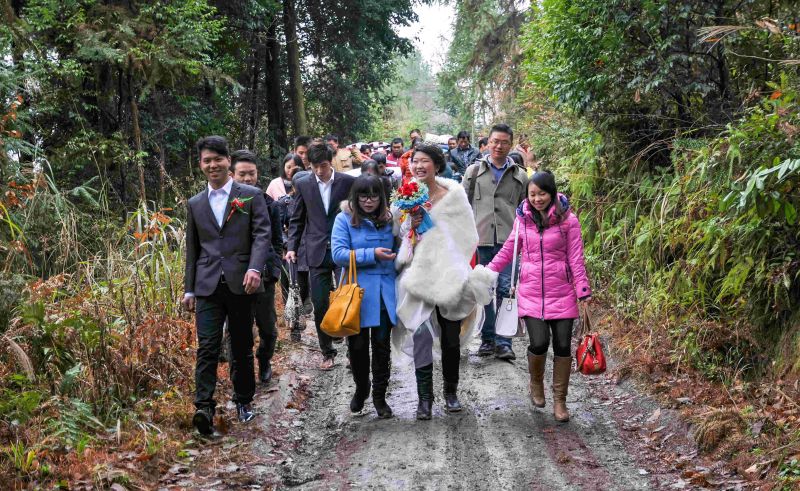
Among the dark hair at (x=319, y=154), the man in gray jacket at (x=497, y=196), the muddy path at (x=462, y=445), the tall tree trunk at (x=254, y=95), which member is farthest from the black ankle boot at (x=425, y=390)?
the tall tree trunk at (x=254, y=95)

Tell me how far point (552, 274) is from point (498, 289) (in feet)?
7.41

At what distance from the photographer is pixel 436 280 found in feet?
23.8

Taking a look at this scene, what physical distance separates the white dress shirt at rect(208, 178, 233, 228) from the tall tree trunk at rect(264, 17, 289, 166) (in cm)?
1667

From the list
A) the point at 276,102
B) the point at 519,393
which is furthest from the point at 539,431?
the point at 276,102

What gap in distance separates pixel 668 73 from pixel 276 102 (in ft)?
51.0

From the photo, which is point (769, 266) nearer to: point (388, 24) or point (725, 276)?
point (725, 276)

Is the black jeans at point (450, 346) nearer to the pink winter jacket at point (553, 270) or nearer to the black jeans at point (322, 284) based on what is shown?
the pink winter jacket at point (553, 270)

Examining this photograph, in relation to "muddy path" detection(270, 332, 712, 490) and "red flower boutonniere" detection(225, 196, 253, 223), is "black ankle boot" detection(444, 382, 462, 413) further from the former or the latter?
"red flower boutonniere" detection(225, 196, 253, 223)

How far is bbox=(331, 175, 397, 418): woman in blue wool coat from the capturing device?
719 cm

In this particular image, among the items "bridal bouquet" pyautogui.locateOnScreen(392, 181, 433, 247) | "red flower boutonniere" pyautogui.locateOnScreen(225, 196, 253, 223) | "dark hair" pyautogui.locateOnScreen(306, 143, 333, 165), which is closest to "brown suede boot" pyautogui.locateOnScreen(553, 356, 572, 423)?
"bridal bouquet" pyautogui.locateOnScreen(392, 181, 433, 247)

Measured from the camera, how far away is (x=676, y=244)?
351 inches

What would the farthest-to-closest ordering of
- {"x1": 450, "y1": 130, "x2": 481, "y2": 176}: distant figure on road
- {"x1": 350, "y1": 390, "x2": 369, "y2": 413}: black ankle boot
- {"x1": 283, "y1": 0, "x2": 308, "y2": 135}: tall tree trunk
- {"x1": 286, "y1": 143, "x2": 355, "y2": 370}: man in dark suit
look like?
{"x1": 283, "y1": 0, "x2": 308, "y2": 135}: tall tree trunk, {"x1": 450, "y1": 130, "x2": 481, "y2": 176}: distant figure on road, {"x1": 286, "y1": 143, "x2": 355, "y2": 370}: man in dark suit, {"x1": 350, "y1": 390, "x2": 369, "y2": 413}: black ankle boot

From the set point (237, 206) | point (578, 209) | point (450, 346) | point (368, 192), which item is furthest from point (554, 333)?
point (578, 209)

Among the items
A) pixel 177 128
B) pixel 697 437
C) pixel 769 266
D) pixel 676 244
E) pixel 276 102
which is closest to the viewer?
pixel 697 437
